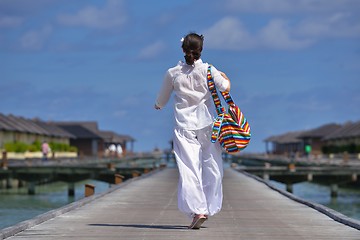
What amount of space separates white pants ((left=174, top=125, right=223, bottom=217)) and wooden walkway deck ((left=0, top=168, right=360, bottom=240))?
0.31m

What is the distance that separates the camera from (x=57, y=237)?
919 cm

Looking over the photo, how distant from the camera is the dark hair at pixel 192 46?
9.77 meters

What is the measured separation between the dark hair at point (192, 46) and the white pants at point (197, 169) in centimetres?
79

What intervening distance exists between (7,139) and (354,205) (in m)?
43.8

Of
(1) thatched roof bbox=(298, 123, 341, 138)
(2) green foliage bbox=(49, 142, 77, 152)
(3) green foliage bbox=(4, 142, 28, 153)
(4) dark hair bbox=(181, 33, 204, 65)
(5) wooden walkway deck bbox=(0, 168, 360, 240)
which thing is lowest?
(5) wooden walkway deck bbox=(0, 168, 360, 240)

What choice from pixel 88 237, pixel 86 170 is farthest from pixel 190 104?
pixel 86 170

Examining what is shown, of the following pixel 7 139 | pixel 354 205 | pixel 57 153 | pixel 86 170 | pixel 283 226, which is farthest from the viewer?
pixel 57 153

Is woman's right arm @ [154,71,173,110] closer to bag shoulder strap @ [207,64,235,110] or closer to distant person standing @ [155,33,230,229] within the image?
distant person standing @ [155,33,230,229]

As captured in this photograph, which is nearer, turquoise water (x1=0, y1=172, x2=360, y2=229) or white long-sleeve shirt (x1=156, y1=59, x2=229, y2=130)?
white long-sleeve shirt (x1=156, y1=59, x2=229, y2=130)

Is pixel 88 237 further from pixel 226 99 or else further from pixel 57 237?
pixel 226 99

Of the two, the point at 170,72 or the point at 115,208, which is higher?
the point at 170,72

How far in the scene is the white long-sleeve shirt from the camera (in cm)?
971

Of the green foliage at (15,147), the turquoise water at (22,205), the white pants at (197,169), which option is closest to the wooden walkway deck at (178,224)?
the white pants at (197,169)

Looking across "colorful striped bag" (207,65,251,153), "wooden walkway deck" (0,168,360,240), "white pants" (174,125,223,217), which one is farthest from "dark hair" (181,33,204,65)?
"wooden walkway deck" (0,168,360,240)
